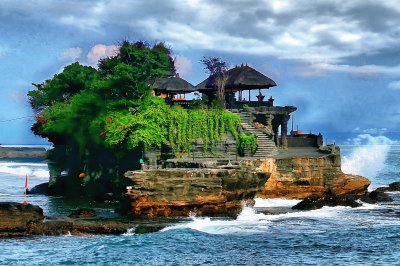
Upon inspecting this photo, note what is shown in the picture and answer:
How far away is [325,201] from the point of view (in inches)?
1446

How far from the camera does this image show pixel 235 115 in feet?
145

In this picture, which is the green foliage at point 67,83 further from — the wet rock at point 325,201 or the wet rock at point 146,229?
the wet rock at point 146,229

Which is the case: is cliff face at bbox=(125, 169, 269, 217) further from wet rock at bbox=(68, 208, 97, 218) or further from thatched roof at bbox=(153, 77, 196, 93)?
thatched roof at bbox=(153, 77, 196, 93)

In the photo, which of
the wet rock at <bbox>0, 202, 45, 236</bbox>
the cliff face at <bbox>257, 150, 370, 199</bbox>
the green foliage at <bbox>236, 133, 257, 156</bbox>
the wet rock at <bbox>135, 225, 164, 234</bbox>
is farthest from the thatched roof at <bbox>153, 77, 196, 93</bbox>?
the wet rock at <bbox>0, 202, 45, 236</bbox>

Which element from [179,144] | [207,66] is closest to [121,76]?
[179,144]

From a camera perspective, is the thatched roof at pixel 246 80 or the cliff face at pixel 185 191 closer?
the cliff face at pixel 185 191

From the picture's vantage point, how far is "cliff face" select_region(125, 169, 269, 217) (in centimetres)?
3072

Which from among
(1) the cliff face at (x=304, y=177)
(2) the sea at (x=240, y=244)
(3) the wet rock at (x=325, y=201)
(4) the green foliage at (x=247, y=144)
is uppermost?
(4) the green foliage at (x=247, y=144)

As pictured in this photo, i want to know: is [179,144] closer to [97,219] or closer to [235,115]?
[235,115]

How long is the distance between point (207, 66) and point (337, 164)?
55.3 ft

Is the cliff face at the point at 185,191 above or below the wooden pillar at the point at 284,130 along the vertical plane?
below

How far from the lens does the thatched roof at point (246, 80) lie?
156 ft

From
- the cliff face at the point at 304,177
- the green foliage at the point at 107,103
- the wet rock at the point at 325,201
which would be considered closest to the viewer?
the wet rock at the point at 325,201

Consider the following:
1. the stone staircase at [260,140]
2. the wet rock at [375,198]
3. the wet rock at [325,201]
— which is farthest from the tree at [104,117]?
the wet rock at [375,198]
